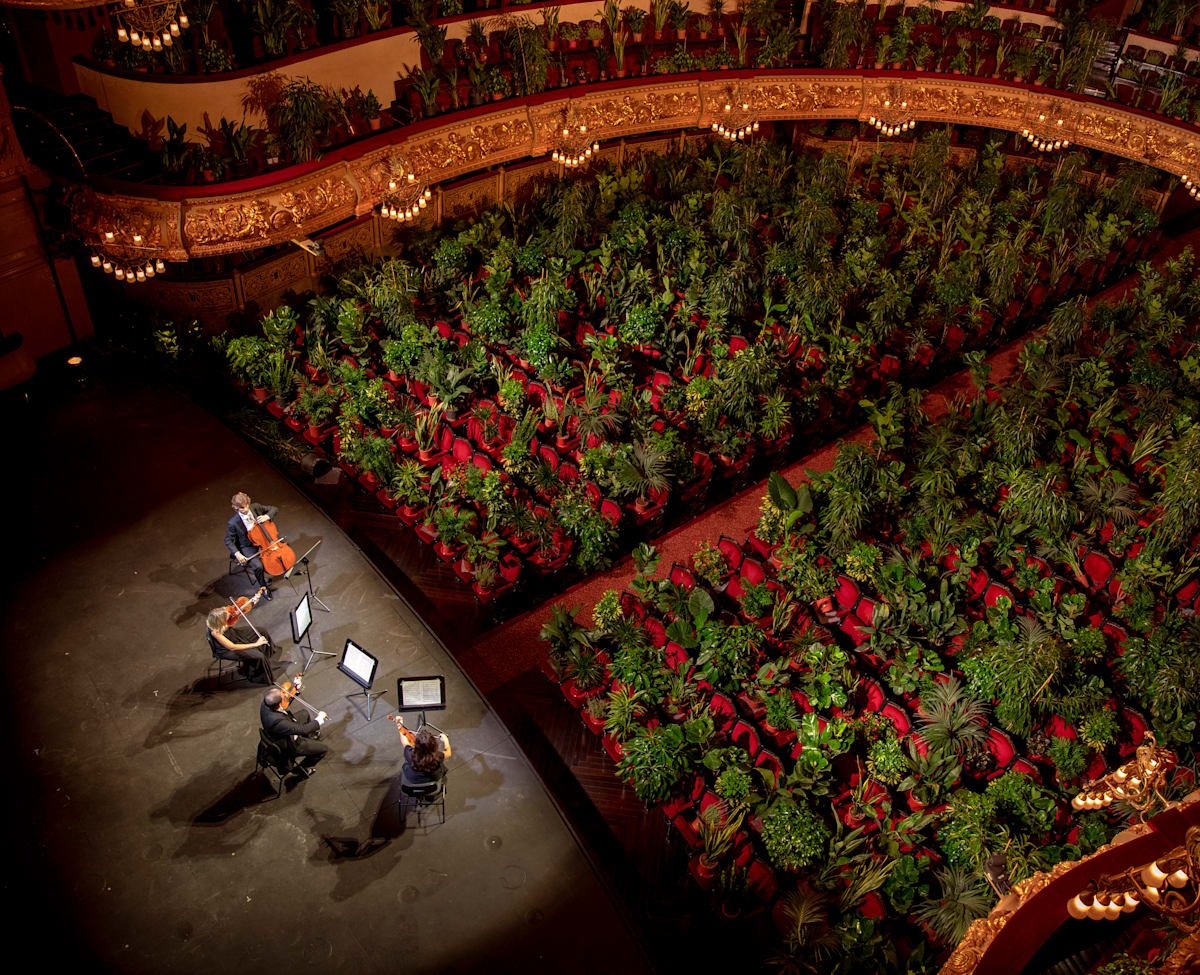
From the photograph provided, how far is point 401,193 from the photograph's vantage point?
467 inches

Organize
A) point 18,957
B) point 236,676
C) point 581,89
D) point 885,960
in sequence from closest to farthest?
1. point 18,957
2. point 885,960
3. point 236,676
4. point 581,89

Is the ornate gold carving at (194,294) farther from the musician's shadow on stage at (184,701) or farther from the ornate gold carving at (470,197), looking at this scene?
the musician's shadow on stage at (184,701)

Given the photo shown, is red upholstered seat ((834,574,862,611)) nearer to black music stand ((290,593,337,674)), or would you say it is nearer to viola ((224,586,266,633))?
black music stand ((290,593,337,674))

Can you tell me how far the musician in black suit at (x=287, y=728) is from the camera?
24.0ft

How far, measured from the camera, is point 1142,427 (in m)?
11.8

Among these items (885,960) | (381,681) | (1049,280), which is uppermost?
(1049,280)

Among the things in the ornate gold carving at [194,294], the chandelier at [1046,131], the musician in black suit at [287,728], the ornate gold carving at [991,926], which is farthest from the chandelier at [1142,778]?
the chandelier at [1046,131]

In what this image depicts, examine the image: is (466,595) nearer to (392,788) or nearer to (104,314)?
(392,788)

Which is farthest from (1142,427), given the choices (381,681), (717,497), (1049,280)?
(381,681)

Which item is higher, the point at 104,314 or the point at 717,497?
the point at 104,314

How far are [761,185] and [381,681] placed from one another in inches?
419

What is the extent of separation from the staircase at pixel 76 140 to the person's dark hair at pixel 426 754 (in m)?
7.18

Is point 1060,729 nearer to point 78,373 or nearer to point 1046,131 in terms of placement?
point 1046,131

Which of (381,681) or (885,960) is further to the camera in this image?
(381,681)
